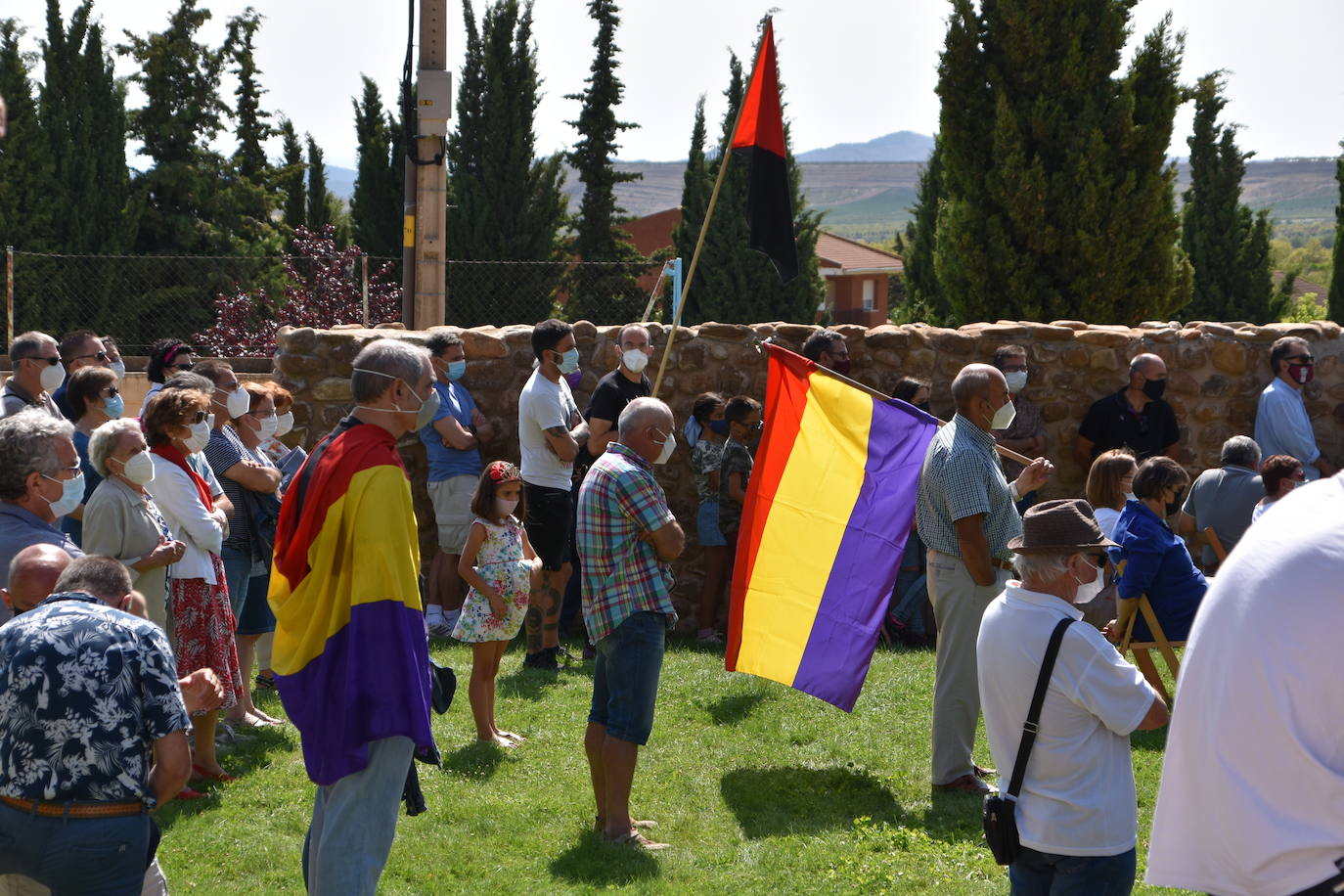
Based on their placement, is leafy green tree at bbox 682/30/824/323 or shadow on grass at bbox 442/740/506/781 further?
leafy green tree at bbox 682/30/824/323

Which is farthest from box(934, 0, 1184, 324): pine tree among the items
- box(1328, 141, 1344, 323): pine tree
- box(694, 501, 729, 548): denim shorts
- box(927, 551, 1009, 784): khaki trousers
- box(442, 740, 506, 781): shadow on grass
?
box(1328, 141, 1344, 323): pine tree

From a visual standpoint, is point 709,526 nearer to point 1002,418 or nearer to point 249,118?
point 1002,418

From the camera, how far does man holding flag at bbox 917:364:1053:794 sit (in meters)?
5.85

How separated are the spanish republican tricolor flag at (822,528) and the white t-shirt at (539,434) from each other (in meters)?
1.97

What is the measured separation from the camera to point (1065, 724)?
361cm

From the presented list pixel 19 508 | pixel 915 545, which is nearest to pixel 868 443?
pixel 915 545

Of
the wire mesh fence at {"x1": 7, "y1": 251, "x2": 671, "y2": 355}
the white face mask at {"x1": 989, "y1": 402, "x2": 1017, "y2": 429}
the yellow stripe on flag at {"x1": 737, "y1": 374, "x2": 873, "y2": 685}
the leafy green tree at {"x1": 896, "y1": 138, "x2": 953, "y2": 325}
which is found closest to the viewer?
the white face mask at {"x1": 989, "y1": 402, "x2": 1017, "y2": 429}

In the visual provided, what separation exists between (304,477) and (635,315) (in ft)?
71.0

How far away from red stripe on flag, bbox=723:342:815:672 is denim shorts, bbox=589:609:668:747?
132cm

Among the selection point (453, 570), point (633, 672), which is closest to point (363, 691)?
point (633, 672)

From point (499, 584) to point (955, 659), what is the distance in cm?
232

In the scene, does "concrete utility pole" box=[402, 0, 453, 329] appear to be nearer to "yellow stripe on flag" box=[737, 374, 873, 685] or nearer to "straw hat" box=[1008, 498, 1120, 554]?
"yellow stripe on flag" box=[737, 374, 873, 685]

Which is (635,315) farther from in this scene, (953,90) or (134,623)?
(134,623)

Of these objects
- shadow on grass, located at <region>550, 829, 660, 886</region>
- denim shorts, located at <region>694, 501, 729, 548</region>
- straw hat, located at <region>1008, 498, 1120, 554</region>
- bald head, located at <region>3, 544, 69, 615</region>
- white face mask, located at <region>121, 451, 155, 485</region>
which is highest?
straw hat, located at <region>1008, 498, 1120, 554</region>
